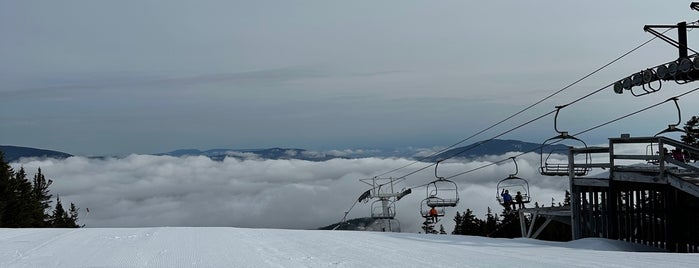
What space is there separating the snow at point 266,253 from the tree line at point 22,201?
153 ft

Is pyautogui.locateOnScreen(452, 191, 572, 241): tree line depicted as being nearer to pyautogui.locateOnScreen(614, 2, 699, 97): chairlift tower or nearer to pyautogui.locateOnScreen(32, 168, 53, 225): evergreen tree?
pyautogui.locateOnScreen(614, 2, 699, 97): chairlift tower

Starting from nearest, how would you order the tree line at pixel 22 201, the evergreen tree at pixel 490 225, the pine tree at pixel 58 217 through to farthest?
the tree line at pixel 22 201 < the evergreen tree at pixel 490 225 < the pine tree at pixel 58 217

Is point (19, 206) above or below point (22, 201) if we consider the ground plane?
below

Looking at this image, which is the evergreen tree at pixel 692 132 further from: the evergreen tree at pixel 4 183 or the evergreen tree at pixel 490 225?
the evergreen tree at pixel 4 183

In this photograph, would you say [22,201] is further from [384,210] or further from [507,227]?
[507,227]

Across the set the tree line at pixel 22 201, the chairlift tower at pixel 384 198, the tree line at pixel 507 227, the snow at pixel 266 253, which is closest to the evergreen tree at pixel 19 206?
the tree line at pixel 22 201

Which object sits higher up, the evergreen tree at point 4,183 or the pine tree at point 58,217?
the evergreen tree at point 4,183

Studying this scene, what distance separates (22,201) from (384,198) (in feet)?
112

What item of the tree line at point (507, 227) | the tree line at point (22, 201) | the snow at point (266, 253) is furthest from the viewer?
the tree line at point (22, 201)

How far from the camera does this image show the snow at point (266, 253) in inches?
336

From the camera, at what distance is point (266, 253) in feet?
31.4

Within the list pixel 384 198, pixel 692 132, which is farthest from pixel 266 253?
pixel 692 132

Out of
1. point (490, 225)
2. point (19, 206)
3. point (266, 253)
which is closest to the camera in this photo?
point (266, 253)

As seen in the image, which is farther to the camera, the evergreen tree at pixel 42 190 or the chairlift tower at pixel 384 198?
the evergreen tree at pixel 42 190
